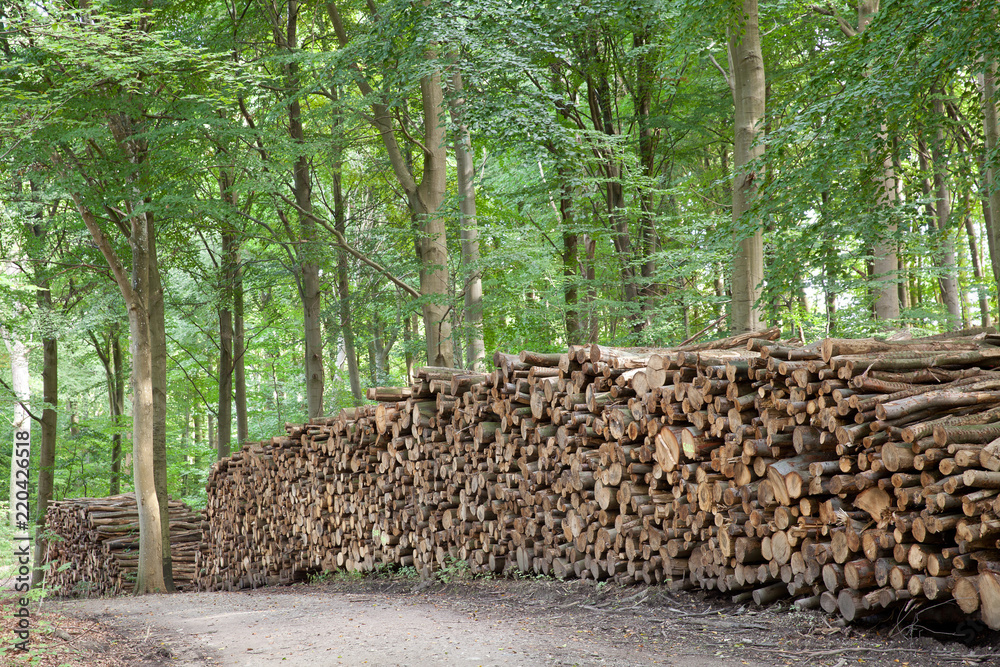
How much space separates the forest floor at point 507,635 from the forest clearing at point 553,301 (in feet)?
0.49

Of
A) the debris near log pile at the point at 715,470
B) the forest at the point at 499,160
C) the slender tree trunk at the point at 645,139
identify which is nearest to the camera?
the debris near log pile at the point at 715,470

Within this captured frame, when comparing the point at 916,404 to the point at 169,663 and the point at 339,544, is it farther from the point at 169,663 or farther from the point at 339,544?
the point at 339,544

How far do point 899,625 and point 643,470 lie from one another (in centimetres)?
196

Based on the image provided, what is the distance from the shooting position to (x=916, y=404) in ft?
12.7

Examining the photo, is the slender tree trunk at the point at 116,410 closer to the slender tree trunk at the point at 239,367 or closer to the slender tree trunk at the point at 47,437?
the slender tree trunk at the point at 47,437

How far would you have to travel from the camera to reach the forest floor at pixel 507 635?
150 inches

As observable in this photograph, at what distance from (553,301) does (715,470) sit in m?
8.90

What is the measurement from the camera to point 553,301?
1366 cm

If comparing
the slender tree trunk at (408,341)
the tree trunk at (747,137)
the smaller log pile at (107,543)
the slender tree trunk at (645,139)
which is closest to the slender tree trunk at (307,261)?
the slender tree trunk at (408,341)

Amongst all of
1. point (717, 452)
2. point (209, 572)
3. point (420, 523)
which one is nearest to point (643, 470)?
point (717, 452)

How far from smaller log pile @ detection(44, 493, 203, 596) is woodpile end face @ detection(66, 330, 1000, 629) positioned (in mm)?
8265

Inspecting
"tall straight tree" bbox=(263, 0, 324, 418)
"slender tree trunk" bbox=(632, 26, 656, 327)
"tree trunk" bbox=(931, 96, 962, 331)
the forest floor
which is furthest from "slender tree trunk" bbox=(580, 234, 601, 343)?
the forest floor

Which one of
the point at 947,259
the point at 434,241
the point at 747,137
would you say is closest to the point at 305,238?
the point at 434,241
